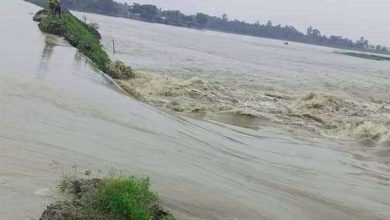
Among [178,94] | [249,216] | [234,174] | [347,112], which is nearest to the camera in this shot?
[249,216]

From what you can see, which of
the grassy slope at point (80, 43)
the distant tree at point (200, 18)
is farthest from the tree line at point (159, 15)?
the grassy slope at point (80, 43)

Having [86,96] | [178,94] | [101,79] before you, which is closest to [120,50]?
[178,94]

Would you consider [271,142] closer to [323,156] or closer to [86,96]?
[323,156]

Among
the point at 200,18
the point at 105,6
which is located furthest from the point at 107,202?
the point at 200,18

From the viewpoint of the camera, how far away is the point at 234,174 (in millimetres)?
9164

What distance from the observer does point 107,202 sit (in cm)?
548

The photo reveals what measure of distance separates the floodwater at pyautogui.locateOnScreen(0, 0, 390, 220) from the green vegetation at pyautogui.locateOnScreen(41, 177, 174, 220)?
1.18 ft

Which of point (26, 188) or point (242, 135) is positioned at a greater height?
point (26, 188)

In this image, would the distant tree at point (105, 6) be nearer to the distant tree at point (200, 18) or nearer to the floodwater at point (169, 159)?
the distant tree at point (200, 18)

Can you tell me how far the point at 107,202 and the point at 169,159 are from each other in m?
3.73

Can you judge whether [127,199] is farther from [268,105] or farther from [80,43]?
[80,43]

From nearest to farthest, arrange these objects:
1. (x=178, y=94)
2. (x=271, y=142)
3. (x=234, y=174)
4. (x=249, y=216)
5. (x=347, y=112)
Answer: (x=249, y=216) < (x=234, y=174) < (x=271, y=142) < (x=178, y=94) < (x=347, y=112)

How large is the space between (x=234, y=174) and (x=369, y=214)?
7.91 ft

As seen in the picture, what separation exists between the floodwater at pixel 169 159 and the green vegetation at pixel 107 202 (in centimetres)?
36
